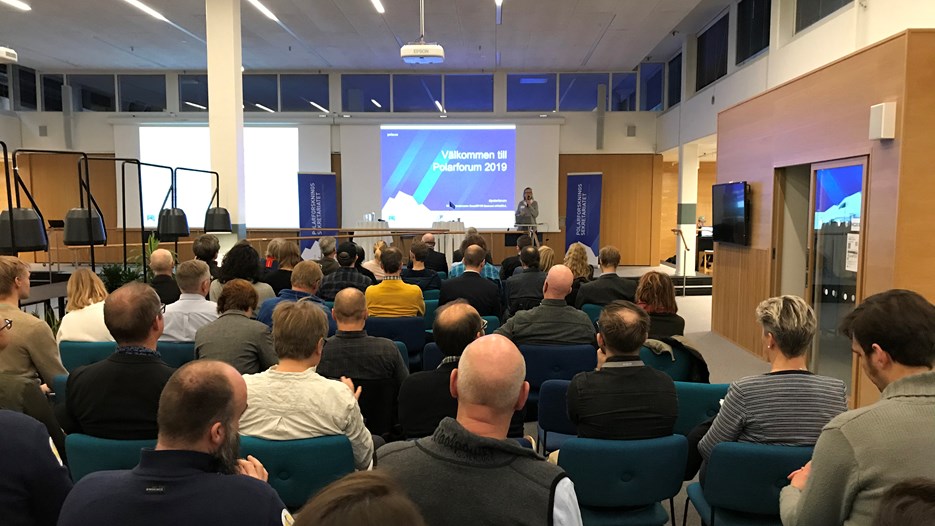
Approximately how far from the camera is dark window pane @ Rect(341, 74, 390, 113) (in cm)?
1495

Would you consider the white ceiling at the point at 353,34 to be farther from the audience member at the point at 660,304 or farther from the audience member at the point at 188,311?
the audience member at the point at 660,304

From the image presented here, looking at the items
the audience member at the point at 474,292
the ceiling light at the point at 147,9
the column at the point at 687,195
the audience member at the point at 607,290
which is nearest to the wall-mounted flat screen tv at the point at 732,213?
the audience member at the point at 607,290

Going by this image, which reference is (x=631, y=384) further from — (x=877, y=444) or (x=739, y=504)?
(x=877, y=444)

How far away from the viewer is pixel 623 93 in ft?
49.7

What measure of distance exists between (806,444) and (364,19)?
9.83 m

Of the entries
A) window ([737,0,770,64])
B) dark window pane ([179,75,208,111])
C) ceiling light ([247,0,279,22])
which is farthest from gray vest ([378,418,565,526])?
dark window pane ([179,75,208,111])

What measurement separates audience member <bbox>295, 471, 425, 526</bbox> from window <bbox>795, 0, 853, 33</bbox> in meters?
8.55

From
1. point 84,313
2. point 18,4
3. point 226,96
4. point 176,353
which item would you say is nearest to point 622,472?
Answer: point 176,353

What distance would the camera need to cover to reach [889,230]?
4.41 m

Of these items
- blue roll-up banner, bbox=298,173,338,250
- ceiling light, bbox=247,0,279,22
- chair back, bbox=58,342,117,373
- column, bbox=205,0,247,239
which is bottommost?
chair back, bbox=58,342,117,373

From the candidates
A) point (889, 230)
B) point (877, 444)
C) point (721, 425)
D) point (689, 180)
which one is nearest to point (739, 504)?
point (721, 425)

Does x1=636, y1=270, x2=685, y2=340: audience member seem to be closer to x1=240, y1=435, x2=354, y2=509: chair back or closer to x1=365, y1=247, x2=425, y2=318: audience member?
x1=365, y1=247, x2=425, y2=318: audience member

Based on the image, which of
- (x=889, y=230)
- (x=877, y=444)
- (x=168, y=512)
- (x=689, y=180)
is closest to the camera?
(x=168, y=512)

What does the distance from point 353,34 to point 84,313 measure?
29.4 ft
